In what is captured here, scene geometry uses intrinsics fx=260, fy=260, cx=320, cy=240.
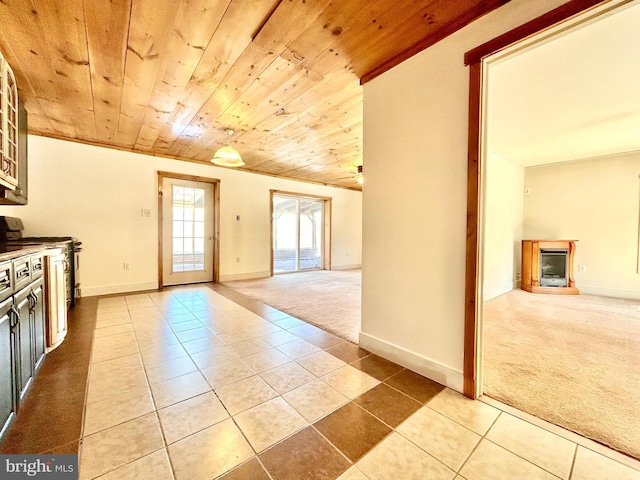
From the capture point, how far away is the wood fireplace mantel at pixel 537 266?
4551 millimetres

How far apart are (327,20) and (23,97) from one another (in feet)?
10.6

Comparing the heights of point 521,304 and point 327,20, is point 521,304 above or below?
below

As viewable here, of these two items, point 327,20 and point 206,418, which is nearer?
point 206,418

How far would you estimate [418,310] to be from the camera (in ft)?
6.23

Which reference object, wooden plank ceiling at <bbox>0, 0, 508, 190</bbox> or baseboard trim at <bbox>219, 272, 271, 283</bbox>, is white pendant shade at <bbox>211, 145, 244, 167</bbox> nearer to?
wooden plank ceiling at <bbox>0, 0, 508, 190</bbox>

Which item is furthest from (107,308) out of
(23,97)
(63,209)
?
(23,97)

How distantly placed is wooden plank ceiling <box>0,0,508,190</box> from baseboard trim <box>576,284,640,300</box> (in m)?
4.98

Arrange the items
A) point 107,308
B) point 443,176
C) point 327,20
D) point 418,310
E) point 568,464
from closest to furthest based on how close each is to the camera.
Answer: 1. point 568,464
2. point 327,20
3. point 443,176
4. point 418,310
5. point 107,308

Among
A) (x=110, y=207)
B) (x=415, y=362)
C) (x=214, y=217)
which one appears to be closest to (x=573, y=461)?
(x=415, y=362)

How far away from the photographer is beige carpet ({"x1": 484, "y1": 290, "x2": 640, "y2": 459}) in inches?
56.2

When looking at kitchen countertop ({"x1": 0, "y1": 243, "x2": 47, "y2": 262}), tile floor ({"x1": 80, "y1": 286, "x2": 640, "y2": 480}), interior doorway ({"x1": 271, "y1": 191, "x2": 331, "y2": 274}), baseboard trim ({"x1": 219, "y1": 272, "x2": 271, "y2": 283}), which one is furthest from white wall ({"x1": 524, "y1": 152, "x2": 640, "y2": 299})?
kitchen countertop ({"x1": 0, "y1": 243, "x2": 47, "y2": 262})

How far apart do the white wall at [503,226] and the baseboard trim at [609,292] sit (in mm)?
984

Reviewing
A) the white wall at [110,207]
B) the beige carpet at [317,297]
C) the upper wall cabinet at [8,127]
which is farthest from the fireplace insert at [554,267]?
the upper wall cabinet at [8,127]

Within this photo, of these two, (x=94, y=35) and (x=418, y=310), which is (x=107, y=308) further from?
(x=418, y=310)
